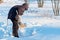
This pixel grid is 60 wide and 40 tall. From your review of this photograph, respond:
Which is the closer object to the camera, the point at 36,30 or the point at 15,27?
the point at 15,27

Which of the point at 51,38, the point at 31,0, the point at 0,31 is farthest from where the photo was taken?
the point at 31,0

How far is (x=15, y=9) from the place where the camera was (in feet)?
24.1

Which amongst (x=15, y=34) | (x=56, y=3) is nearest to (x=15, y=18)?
(x=15, y=34)

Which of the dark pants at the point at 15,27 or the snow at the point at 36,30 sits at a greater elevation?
the dark pants at the point at 15,27

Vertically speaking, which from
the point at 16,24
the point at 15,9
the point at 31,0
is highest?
the point at 15,9

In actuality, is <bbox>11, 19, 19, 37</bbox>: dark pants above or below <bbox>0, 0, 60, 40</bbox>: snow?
above

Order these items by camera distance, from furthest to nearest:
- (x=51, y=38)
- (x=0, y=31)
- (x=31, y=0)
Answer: (x=31, y=0) → (x=0, y=31) → (x=51, y=38)

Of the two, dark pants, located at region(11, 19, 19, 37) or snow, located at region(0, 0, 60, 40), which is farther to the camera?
dark pants, located at region(11, 19, 19, 37)

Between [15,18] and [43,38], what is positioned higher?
[15,18]

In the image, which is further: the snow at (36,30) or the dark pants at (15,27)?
the dark pants at (15,27)

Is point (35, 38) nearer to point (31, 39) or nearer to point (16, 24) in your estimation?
point (31, 39)

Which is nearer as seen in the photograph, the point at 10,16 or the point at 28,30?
the point at 10,16

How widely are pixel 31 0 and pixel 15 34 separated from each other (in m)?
21.7

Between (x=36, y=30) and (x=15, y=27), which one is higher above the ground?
(x=15, y=27)
